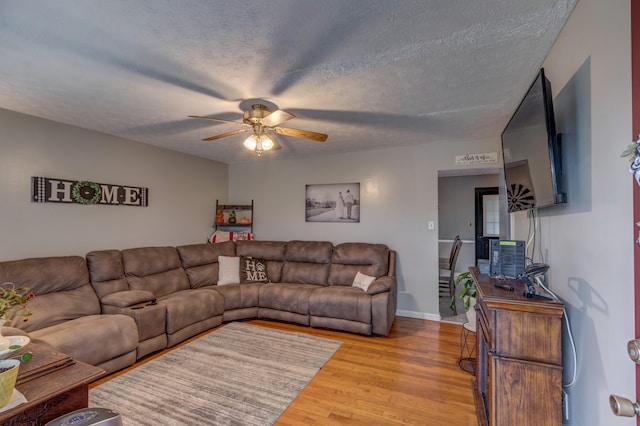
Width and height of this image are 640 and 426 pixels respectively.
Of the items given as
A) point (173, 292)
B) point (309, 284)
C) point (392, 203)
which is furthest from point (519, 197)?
point (173, 292)

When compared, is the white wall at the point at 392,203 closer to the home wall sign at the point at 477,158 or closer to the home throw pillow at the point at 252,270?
the home wall sign at the point at 477,158

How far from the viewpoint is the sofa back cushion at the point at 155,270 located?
3502mm

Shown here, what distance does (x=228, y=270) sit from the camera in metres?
4.40

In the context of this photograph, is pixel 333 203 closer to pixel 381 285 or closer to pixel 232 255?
pixel 381 285

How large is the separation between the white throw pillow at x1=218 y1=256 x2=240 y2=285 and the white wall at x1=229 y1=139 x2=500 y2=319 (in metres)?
0.91

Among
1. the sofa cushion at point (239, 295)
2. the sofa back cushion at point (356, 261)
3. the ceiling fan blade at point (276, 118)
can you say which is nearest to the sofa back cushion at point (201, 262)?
the sofa cushion at point (239, 295)

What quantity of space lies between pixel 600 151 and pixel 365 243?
3290 millimetres

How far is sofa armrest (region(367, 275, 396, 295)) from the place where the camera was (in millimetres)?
3568

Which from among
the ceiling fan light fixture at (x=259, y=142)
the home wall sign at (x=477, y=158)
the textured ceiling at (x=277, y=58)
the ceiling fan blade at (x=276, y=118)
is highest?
the textured ceiling at (x=277, y=58)

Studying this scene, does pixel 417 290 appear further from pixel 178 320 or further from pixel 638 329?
pixel 638 329

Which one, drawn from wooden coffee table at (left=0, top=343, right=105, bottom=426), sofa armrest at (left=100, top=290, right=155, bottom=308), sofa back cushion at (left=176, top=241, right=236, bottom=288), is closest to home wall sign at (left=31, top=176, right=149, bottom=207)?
sofa back cushion at (left=176, top=241, right=236, bottom=288)

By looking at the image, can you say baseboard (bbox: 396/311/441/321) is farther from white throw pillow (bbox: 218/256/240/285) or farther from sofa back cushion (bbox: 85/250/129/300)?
sofa back cushion (bbox: 85/250/129/300)

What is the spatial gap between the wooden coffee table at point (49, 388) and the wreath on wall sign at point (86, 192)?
7.92 feet

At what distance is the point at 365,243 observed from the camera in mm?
4391
